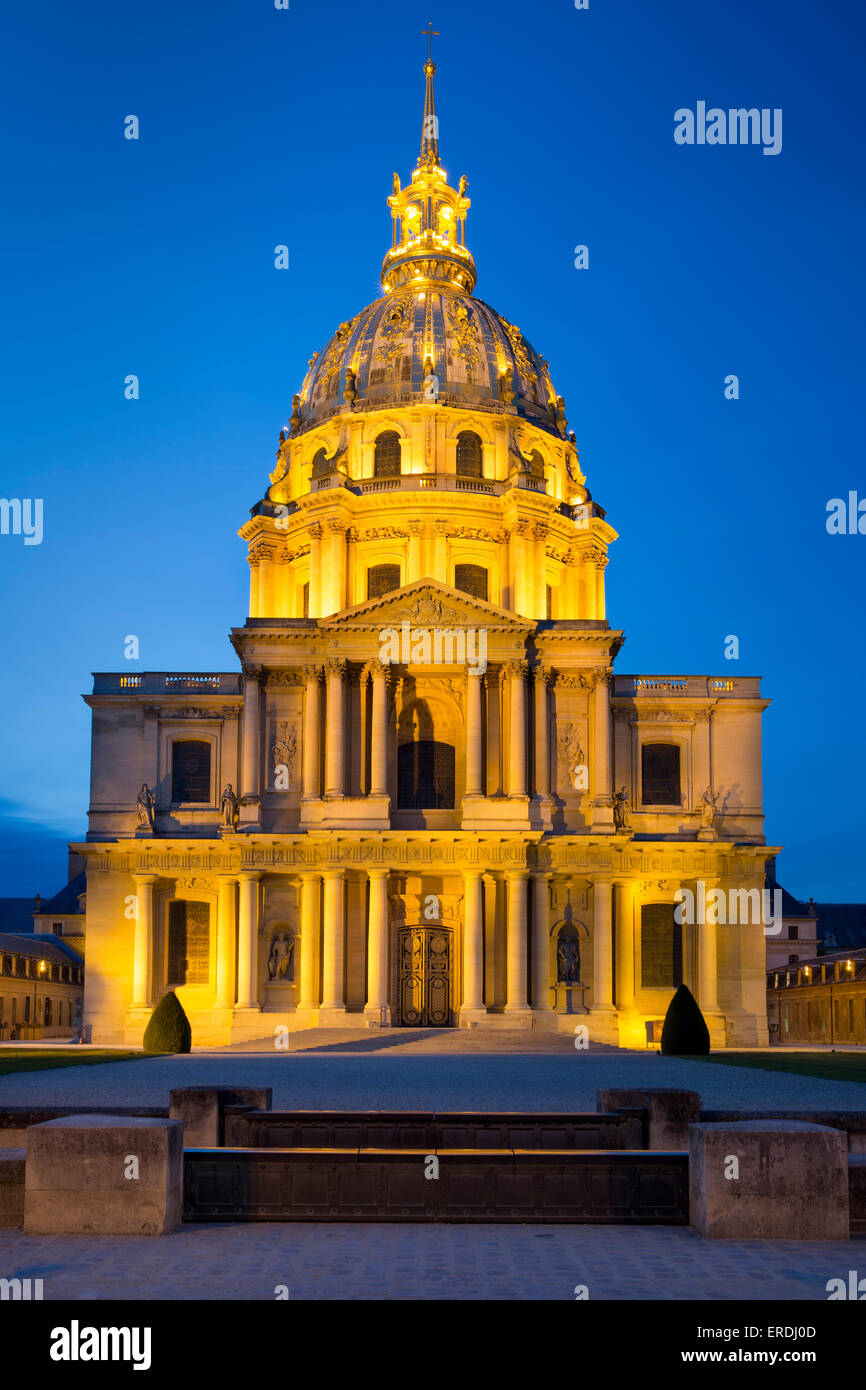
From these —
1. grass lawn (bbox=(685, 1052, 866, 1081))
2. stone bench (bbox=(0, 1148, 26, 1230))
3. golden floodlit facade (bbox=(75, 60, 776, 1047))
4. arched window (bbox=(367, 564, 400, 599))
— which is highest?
arched window (bbox=(367, 564, 400, 599))

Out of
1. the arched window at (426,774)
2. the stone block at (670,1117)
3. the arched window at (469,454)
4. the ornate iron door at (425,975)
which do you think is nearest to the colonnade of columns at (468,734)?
the arched window at (426,774)

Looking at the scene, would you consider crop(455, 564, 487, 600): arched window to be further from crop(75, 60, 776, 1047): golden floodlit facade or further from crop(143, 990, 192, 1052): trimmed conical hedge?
crop(143, 990, 192, 1052): trimmed conical hedge

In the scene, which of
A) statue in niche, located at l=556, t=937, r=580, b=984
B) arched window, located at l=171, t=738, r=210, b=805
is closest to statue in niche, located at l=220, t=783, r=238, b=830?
arched window, located at l=171, t=738, r=210, b=805

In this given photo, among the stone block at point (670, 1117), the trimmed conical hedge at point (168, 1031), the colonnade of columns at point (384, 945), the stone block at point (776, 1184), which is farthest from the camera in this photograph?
the colonnade of columns at point (384, 945)

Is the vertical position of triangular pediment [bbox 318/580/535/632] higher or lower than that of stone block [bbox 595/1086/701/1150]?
higher

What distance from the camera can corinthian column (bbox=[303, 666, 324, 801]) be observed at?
188 feet

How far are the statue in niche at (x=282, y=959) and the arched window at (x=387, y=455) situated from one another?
23343 mm

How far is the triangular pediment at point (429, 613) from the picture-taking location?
57125 millimetres

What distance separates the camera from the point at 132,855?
5953cm

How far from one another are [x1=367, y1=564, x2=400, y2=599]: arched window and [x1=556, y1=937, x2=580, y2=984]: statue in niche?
18604 mm

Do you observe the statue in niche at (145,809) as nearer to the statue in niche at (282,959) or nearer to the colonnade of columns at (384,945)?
the colonnade of columns at (384,945)

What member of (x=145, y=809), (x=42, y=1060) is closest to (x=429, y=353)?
(x=145, y=809)
